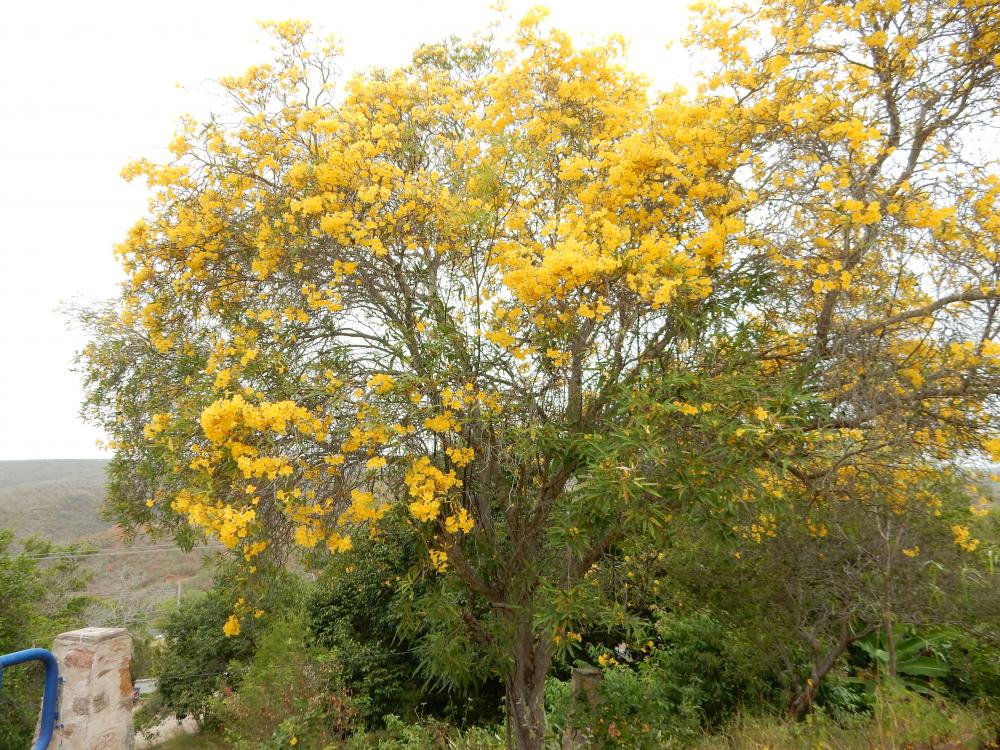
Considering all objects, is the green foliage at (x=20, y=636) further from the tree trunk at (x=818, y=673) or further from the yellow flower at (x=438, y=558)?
the tree trunk at (x=818, y=673)

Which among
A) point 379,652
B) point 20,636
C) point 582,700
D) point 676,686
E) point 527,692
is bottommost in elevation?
point 379,652

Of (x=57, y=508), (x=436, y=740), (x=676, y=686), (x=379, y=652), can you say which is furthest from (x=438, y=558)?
(x=57, y=508)

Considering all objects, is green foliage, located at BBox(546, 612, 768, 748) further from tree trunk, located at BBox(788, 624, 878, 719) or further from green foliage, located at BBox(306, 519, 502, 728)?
green foliage, located at BBox(306, 519, 502, 728)

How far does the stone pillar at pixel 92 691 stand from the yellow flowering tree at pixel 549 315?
2.27 feet

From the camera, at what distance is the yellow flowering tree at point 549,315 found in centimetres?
302

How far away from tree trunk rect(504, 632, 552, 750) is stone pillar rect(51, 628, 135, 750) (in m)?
2.68

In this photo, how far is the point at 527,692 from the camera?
15.6ft

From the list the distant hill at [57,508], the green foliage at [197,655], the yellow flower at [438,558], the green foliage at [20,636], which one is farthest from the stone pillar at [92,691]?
the distant hill at [57,508]

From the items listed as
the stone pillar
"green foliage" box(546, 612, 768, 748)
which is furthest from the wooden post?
the stone pillar

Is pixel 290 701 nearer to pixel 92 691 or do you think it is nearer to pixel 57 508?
pixel 92 691

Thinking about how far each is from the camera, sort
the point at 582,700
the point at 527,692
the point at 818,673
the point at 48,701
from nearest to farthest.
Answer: the point at 48,701 → the point at 527,692 → the point at 582,700 → the point at 818,673

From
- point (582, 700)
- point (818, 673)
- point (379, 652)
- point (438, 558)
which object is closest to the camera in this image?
point (438, 558)

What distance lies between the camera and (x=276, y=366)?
3.54 metres

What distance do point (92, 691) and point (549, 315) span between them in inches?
116
